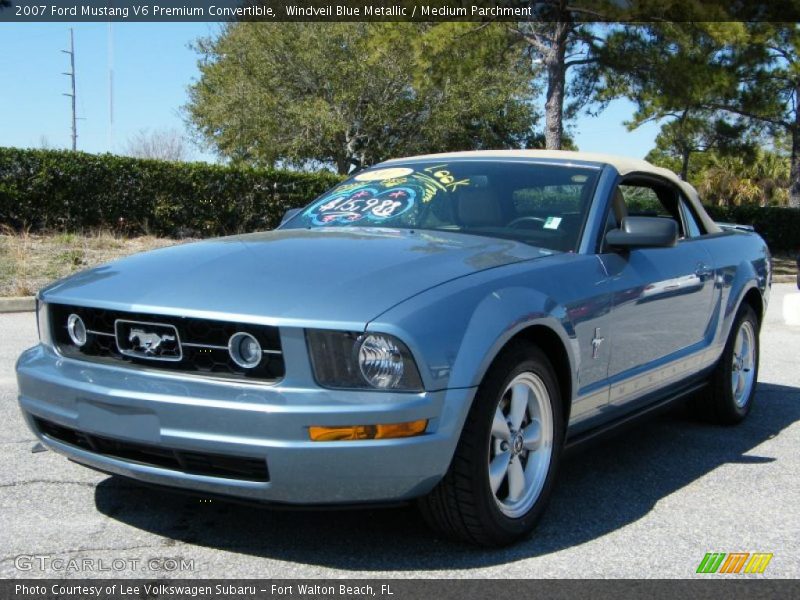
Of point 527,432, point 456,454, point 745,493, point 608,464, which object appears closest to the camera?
point 456,454

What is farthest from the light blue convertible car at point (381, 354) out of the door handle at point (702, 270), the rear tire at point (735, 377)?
the rear tire at point (735, 377)

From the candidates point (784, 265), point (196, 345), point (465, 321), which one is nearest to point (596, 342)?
point (465, 321)

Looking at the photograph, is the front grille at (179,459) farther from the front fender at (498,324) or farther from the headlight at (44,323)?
the front fender at (498,324)

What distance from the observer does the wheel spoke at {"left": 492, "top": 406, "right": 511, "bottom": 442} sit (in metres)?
3.35

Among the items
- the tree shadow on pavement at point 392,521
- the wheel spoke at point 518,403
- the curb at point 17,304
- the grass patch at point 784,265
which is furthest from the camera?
the grass patch at point 784,265

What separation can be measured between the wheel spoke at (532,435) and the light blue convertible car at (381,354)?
0.03 feet

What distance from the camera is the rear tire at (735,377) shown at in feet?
18.0

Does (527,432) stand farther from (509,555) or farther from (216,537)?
(216,537)

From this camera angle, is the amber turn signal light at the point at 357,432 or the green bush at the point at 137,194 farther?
the green bush at the point at 137,194

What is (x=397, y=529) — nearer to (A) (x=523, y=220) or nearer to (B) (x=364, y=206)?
(A) (x=523, y=220)

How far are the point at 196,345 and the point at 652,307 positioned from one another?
7.35 feet

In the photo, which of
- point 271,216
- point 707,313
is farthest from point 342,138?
point 707,313

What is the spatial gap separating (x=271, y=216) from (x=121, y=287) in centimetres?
1521

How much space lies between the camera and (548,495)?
3.63 metres
